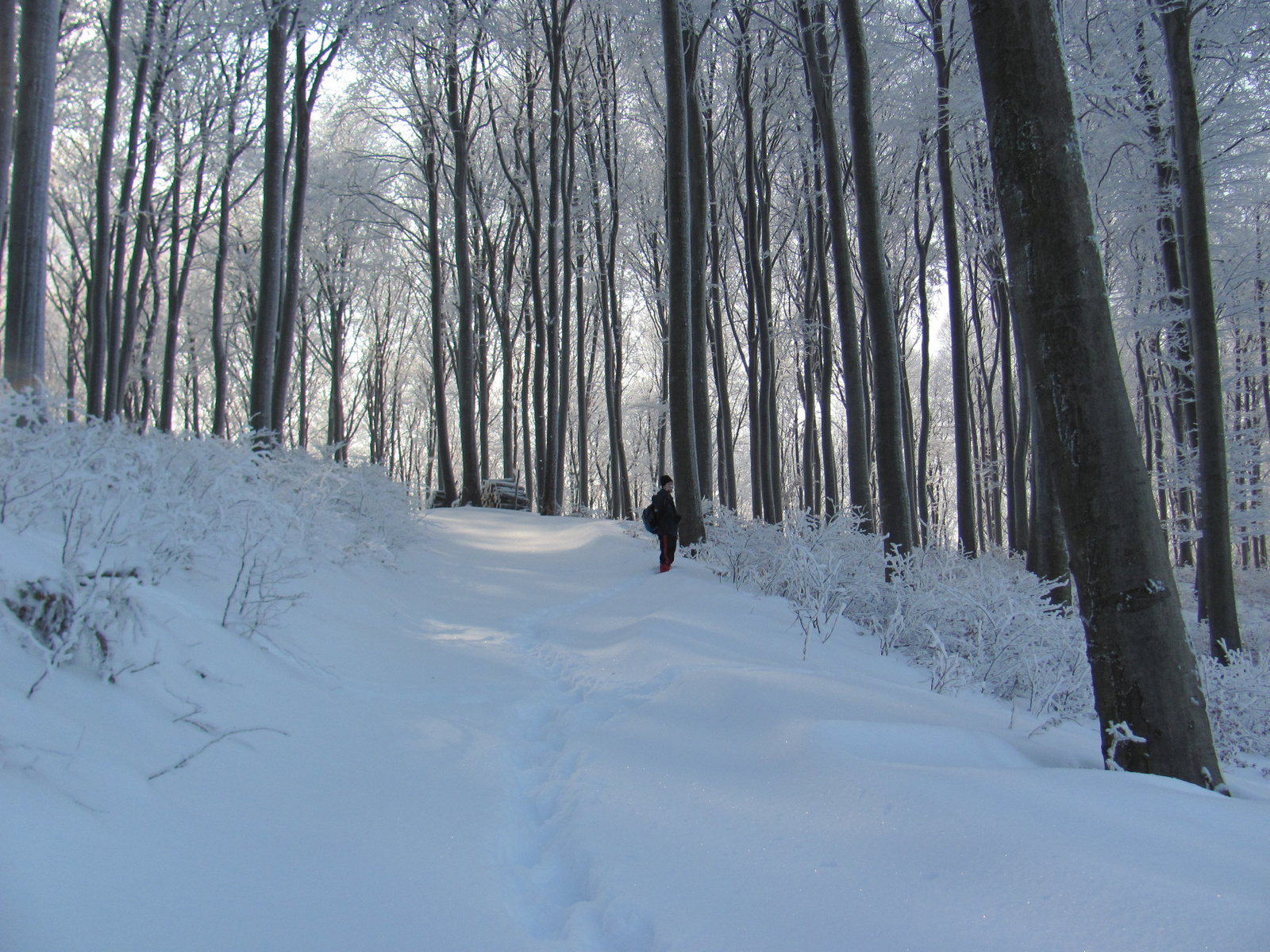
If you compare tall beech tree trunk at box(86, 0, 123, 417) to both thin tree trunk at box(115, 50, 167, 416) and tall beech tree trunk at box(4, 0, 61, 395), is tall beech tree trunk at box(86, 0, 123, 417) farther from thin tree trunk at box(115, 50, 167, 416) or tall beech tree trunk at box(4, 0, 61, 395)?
tall beech tree trunk at box(4, 0, 61, 395)

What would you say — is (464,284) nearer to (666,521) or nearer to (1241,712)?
(666,521)

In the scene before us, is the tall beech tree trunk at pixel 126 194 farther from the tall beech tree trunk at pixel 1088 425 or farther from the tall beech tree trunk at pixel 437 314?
the tall beech tree trunk at pixel 1088 425

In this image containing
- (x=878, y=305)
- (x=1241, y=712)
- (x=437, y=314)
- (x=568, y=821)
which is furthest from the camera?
(x=437, y=314)

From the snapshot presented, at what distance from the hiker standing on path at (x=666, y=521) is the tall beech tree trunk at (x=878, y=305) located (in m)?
2.39

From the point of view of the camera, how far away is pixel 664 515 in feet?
26.1

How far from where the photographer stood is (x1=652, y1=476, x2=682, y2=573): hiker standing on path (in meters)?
7.72

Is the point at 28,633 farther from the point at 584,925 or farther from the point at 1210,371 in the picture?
the point at 1210,371

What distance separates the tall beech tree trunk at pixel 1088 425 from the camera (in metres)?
2.32

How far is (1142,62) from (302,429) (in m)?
22.4

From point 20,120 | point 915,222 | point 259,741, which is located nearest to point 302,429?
point 20,120

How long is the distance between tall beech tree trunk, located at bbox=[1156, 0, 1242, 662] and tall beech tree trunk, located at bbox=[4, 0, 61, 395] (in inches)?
457

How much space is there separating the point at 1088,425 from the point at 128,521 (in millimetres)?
4118

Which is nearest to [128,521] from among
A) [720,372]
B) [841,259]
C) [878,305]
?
[878,305]

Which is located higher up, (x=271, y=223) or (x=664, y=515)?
(x=271, y=223)
